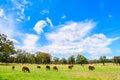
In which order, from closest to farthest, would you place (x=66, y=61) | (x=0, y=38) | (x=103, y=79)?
(x=103, y=79) → (x=0, y=38) → (x=66, y=61)

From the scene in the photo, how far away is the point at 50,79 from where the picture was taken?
2916 centimetres

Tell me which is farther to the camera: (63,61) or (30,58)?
(63,61)

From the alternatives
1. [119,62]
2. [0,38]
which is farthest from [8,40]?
[119,62]

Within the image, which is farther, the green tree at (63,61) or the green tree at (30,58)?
the green tree at (63,61)

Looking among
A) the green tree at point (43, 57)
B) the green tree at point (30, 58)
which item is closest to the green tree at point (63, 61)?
the green tree at point (43, 57)

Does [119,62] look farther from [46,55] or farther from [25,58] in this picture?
[25,58]

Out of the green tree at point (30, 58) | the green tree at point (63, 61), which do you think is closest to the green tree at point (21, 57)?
the green tree at point (30, 58)

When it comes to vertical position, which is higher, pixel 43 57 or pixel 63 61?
pixel 43 57

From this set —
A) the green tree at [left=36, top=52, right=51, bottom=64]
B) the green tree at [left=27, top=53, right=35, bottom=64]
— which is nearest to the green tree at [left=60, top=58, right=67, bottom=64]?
the green tree at [left=36, top=52, right=51, bottom=64]

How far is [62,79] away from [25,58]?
119777 mm

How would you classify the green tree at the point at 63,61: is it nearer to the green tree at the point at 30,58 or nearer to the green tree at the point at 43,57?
the green tree at the point at 43,57

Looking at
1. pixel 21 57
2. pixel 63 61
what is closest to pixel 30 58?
pixel 21 57

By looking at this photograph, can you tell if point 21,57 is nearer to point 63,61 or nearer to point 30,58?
point 30,58

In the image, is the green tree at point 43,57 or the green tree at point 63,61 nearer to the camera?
the green tree at point 43,57
